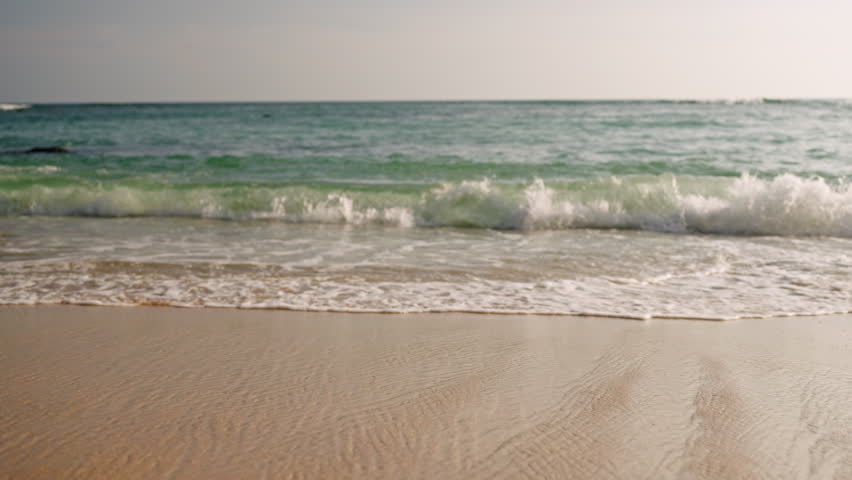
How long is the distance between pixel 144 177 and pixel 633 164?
1099cm

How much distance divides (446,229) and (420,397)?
605cm

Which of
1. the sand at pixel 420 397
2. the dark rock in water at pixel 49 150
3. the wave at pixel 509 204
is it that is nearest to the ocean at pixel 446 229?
the wave at pixel 509 204

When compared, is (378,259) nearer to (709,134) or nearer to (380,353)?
(380,353)

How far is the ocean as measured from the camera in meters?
4.90

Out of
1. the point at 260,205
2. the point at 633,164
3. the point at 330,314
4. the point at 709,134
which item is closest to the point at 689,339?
the point at 330,314

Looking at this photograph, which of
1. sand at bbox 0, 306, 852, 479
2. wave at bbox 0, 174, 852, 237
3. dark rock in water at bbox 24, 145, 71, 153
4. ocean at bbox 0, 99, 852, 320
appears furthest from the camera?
dark rock in water at bbox 24, 145, 71, 153

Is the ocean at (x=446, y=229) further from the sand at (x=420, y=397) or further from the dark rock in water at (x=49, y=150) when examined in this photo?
the dark rock in water at (x=49, y=150)

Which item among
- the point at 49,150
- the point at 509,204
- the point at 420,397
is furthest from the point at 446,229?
the point at 49,150

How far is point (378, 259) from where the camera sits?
20.9 ft

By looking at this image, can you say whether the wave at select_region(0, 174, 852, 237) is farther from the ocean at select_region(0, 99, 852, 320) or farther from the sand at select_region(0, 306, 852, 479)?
the sand at select_region(0, 306, 852, 479)

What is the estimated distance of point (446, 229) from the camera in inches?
347

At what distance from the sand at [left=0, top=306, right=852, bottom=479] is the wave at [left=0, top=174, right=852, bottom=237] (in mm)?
4947

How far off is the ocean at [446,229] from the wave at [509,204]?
0.04m

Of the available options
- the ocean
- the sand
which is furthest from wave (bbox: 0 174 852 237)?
the sand
